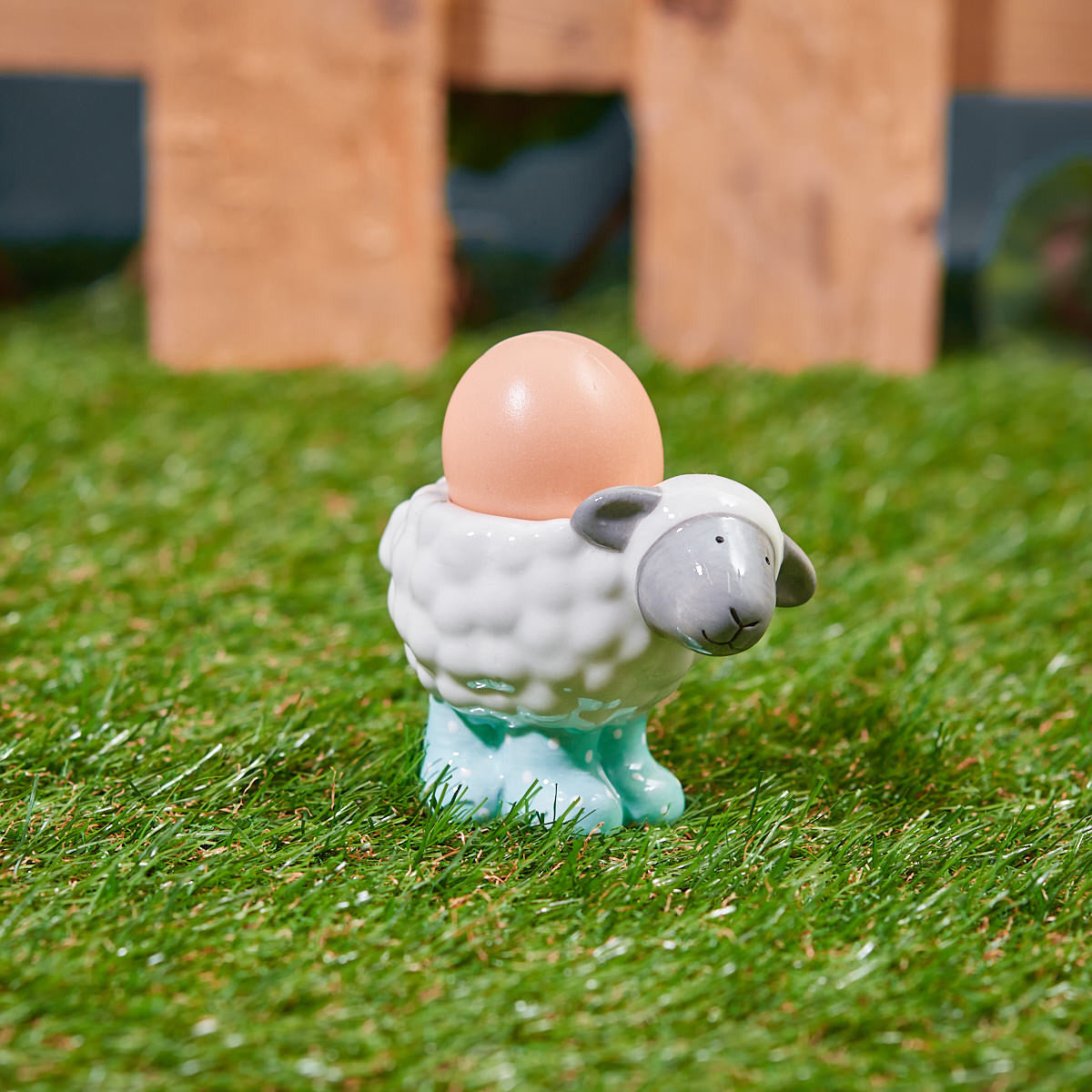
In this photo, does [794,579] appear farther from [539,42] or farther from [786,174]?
[539,42]

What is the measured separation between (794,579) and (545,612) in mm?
270

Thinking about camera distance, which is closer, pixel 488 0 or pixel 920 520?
pixel 920 520

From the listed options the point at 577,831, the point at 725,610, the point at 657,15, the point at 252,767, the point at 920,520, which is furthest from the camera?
the point at 657,15

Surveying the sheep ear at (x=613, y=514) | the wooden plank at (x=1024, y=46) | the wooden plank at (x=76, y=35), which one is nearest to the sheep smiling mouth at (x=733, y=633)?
the sheep ear at (x=613, y=514)

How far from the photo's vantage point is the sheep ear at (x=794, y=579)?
1.27 metres

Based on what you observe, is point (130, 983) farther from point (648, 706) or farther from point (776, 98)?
point (776, 98)

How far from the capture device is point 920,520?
229cm

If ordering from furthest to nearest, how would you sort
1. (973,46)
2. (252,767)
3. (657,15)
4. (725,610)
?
(973,46)
(657,15)
(252,767)
(725,610)

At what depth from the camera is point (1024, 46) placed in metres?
3.16

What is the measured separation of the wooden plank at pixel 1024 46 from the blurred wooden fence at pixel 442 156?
179 millimetres

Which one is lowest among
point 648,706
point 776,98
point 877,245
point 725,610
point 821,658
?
point 821,658

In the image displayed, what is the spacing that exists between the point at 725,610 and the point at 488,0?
2.13 m

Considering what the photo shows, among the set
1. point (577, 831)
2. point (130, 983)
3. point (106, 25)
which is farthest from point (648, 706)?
point (106, 25)

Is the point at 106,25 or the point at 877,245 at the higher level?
the point at 106,25
